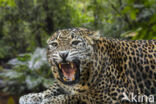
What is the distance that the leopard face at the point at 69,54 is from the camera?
7.54 feet

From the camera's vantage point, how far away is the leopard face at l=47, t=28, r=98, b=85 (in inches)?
90.4

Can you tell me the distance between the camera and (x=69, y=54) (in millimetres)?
2273

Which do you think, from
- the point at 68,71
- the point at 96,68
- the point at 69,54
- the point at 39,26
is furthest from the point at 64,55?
the point at 39,26

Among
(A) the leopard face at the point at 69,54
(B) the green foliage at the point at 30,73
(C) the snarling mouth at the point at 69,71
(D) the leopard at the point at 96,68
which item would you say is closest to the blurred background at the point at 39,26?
(B) the green foliage at the point at 30,73

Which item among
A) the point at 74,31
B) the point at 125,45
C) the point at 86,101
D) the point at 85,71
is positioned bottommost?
the point at 86,101

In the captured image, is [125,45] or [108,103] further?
[125,45]

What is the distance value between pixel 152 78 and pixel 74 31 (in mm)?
1388

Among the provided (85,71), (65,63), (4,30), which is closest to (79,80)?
(85,71)

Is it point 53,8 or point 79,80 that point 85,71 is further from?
point 53,8

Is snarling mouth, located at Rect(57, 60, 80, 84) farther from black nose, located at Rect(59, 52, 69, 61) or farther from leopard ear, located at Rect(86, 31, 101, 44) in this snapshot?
leopard ear, located at Rect(86, 31, 101, 44)

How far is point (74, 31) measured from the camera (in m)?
2.61

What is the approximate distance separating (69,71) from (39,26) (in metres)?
4.36

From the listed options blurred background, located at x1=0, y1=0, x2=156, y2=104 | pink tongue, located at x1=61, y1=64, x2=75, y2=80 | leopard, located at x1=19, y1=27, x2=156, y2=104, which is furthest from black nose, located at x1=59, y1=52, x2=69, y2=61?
blurred background, located at x1=0, y1=0, x2=156, y2=104

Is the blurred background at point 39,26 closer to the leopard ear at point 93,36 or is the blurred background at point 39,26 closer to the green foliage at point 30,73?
the green foliage at point 30,73
